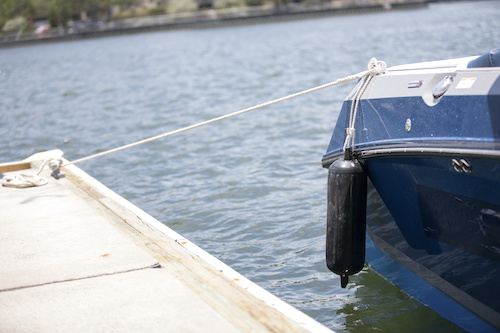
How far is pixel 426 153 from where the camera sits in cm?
445

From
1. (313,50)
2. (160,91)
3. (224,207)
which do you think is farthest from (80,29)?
(224,207)

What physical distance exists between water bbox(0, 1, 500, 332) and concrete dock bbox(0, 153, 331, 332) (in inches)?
59.9

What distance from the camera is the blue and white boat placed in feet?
13.8

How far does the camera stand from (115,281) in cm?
441

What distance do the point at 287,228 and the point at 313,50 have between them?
2782cm

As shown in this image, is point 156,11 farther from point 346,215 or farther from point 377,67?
point 346,215

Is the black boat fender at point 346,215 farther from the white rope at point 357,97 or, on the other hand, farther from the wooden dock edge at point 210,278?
the wooden dock edge at point 210,278

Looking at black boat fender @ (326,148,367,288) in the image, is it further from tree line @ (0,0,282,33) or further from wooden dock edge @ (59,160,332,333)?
tree line @ (0,0,282,33)

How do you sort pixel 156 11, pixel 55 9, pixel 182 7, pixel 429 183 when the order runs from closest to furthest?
pixel 429 183, pixel 182 7, pixel 55 9, pixel 156 11

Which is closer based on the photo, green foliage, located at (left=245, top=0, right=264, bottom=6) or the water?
the water

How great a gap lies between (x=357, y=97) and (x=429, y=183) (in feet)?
3.56

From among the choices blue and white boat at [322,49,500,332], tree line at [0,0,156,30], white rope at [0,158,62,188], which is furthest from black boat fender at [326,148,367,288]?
tree line at [0,0,156,30]

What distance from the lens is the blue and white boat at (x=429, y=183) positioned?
4.20m

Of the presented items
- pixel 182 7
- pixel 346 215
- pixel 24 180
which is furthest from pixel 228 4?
pixel 346 215
